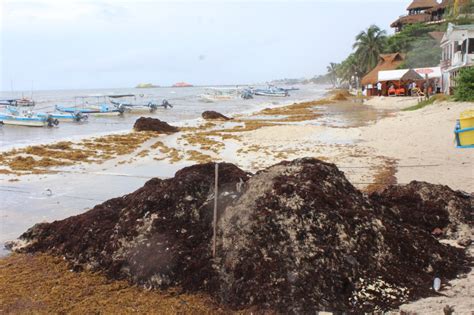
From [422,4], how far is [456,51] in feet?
160

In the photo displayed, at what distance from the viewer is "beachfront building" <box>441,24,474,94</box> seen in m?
27.4

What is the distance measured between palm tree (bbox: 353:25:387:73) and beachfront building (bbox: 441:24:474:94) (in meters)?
29.5

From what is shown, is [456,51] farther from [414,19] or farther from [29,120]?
[414,19]

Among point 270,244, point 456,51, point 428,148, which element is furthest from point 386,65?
point 270,244

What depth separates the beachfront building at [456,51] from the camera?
27391mm

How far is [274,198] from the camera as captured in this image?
5.25 meters

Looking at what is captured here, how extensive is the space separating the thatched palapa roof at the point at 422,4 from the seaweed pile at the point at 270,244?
76.4 metres

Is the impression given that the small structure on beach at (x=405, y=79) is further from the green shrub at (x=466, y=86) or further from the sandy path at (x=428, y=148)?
the sandy path at (x=428, y=148)

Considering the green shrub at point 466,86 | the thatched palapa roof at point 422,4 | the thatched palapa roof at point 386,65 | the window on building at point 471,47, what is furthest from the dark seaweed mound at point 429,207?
the thatched palapa roof at point 422,4

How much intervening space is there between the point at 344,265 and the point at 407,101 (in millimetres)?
33721

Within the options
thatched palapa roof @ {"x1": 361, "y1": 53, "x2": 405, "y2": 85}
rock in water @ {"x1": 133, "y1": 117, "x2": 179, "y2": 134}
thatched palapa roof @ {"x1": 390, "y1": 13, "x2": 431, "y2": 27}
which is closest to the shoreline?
rock in water @ {"x1": 133, "y1": 117, "x2": 179, "y2": 134}

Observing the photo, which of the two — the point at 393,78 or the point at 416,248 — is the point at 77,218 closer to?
the point at 416,248

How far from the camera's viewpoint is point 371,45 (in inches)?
2469

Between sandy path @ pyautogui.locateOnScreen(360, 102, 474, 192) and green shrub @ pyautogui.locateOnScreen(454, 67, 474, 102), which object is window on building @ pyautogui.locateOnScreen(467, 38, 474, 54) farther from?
sandy path @ pyautogui.locateOnScreen(360, 102, 474, 192)
